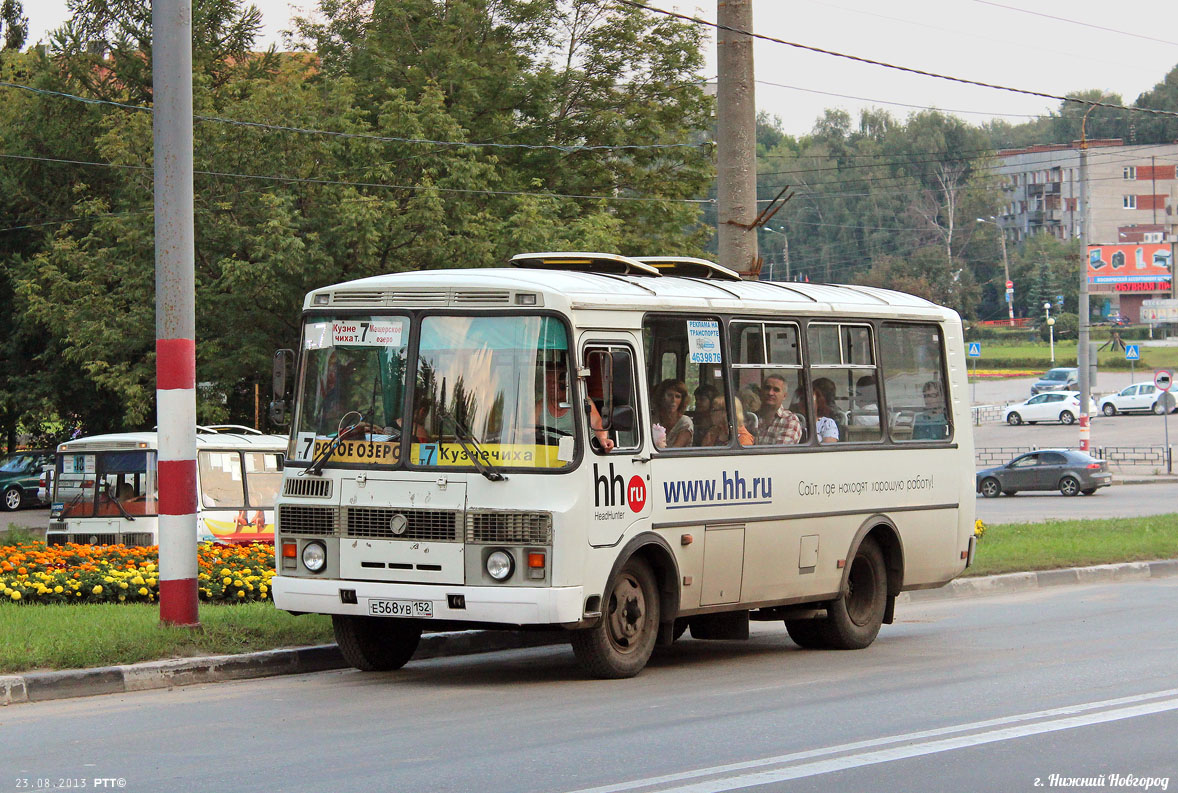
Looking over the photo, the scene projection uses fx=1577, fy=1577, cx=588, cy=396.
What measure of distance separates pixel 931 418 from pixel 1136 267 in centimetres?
10587

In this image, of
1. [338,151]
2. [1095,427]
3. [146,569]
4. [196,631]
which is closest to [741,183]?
[146,569]

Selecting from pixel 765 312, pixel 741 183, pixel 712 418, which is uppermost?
pixel 741 183

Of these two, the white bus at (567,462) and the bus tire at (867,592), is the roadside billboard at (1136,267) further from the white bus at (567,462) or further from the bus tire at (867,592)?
the white bus at (567,462)

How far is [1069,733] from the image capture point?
27.2 feet

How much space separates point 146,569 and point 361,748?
7440 millimetres

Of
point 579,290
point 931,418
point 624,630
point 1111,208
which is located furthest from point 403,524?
point 1111,208

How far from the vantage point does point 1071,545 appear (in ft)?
68.6

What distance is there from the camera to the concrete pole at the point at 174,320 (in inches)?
460

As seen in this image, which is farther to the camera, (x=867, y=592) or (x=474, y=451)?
(x=867, y=592)

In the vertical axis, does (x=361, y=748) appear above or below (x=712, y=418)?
below

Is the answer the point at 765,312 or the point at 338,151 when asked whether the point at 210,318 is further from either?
the point at 765,312

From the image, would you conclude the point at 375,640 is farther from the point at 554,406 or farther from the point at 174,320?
the point at 174,320

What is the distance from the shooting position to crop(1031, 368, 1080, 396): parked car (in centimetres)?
7612

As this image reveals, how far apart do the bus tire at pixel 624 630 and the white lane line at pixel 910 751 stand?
293 cm
